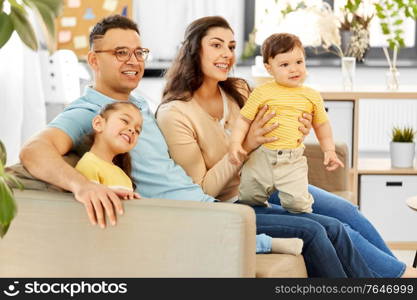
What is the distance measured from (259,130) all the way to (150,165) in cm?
31

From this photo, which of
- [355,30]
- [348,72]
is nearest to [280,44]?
[348,72]

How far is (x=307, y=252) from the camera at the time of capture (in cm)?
227

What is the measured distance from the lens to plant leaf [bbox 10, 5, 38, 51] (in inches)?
56.7

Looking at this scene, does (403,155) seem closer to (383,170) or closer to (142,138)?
(383,170)

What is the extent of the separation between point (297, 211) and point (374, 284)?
34 centimetres

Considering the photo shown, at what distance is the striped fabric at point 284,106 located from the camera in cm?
236

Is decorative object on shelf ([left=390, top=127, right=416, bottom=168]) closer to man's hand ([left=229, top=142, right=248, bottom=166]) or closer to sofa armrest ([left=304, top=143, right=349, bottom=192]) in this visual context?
sofa armrest ([left=304, top=143, right=349, bottom=192])

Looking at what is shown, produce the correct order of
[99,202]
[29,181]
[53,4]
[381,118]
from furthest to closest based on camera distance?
1. [381,118]
2. [29,181]
3. [99,202]
4. [53,4]

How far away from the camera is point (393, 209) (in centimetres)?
382

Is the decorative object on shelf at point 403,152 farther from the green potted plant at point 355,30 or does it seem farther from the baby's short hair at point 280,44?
the baby's short hair at point 280,44

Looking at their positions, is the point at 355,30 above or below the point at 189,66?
below

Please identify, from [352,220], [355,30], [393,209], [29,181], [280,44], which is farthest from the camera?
[355,30]

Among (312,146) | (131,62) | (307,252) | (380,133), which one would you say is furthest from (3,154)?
(380,133)

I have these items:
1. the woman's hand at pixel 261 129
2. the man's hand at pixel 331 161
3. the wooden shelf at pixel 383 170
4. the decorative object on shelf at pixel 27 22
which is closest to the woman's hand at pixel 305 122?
the woman's hand at pixel 261 129
